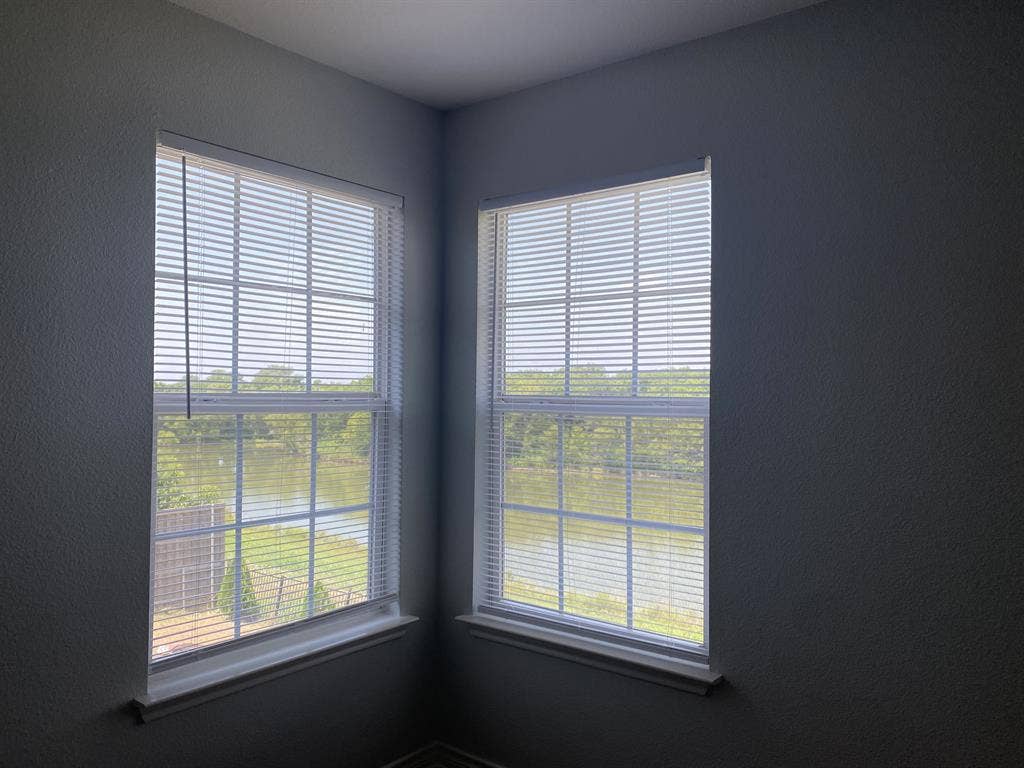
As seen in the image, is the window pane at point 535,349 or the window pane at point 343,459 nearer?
the window pane at point 343,459

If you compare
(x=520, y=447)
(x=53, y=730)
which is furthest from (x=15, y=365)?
(x=520, y=447)

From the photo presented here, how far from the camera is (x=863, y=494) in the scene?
2131 millimetres

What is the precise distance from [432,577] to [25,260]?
1904 millimetres

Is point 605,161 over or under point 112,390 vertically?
over

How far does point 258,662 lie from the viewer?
244 cm

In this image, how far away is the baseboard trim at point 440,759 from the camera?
2.89 meters

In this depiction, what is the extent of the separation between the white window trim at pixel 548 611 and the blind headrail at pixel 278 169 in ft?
1.43

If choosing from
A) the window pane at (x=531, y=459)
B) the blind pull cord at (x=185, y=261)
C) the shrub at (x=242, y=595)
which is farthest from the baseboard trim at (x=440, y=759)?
the blind pull cord at (x=185, y=261)

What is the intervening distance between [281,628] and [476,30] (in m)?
2.15

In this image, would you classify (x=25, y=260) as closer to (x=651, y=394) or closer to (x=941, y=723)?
(x=651, y=394)

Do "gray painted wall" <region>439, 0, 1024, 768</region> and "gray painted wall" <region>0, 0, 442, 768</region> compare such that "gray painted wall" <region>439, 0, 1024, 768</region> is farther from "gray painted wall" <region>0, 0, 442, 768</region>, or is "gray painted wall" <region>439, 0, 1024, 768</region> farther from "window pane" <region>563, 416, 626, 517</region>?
"gray painted wall" <region>0, 0, 442, 768</region>

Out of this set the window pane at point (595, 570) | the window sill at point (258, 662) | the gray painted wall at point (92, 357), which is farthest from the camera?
the window pane at point (595, 570)

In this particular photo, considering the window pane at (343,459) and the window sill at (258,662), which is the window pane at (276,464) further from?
the window sill at (258,662)

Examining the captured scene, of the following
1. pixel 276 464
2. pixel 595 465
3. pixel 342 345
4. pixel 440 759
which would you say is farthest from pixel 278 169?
pixel 440 759
